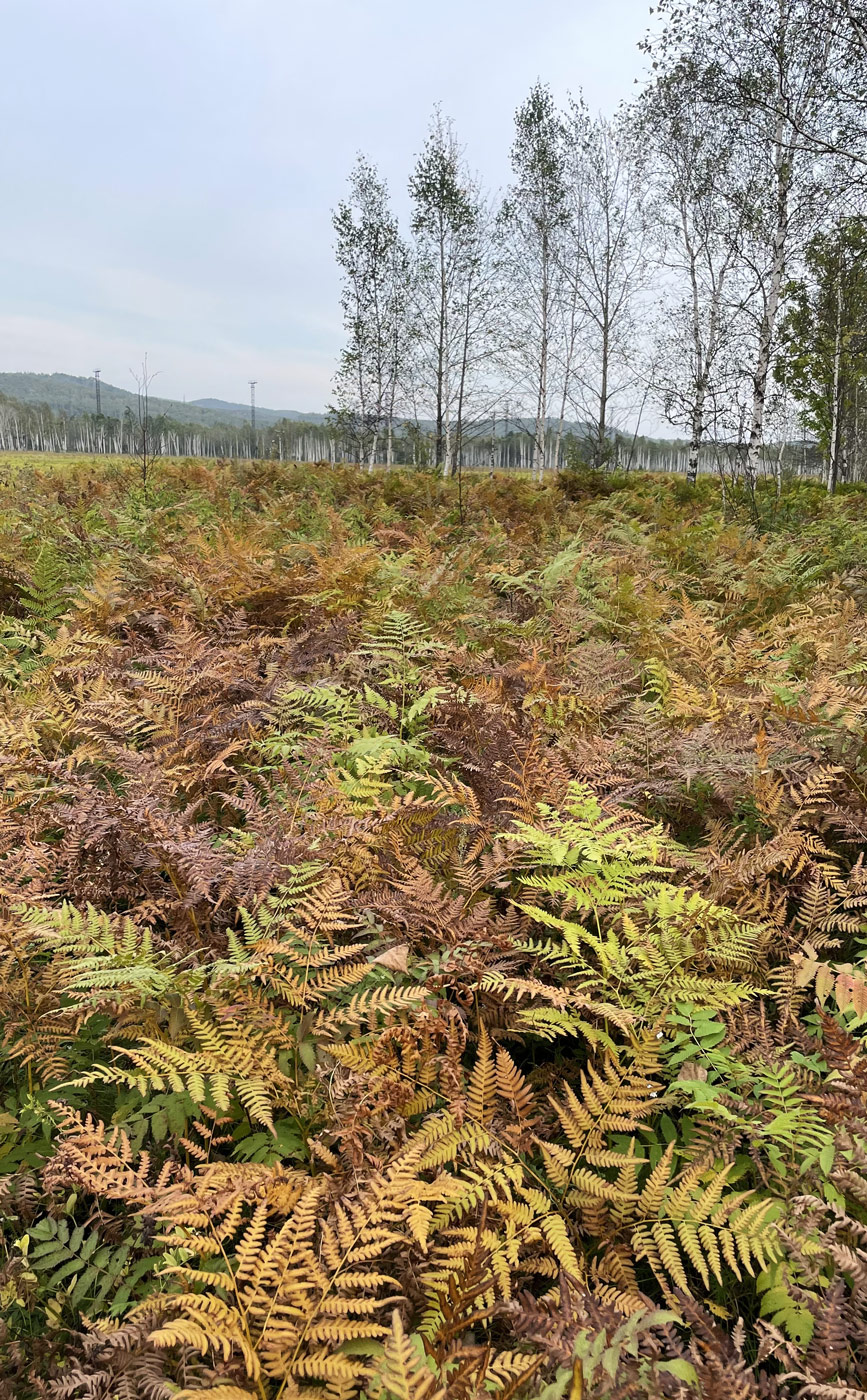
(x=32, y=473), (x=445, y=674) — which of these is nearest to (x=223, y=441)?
(x=32, y=473)

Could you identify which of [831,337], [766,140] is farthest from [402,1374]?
[831,337]

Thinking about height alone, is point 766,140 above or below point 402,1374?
above

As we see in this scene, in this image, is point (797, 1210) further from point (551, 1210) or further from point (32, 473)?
point (32, 473)

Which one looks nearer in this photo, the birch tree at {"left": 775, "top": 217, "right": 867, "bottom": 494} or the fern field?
the fern field

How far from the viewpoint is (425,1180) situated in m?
1.56

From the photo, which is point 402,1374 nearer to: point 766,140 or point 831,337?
point 766,140

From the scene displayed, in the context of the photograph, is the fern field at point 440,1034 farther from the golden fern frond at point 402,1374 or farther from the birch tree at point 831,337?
the birch tree at point 831,337

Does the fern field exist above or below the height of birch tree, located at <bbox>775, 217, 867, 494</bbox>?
below

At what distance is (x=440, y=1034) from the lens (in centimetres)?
182

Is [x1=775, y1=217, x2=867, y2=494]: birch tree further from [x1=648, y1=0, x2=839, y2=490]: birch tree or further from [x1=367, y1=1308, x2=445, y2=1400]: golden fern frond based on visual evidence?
[x1=367, y1=1308, x2=445, y2=1400]: golden fern frond

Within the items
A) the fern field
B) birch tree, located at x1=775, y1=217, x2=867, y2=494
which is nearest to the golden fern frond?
the fern field

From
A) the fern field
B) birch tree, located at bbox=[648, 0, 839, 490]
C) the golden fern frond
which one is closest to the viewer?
the golden fern frond

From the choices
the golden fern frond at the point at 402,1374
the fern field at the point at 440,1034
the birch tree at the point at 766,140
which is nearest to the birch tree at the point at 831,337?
the birch tree at the point at 766,140

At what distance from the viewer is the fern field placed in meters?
1.25
